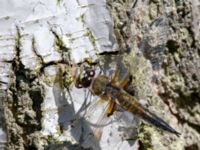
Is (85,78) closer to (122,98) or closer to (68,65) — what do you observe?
(68,65)

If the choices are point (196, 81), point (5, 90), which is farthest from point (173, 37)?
point (5, 90)

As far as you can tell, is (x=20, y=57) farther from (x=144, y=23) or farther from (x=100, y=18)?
(x=144, y=23)

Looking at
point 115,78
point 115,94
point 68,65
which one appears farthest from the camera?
point 115,94

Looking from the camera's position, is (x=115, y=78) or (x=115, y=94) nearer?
(x=115, y=78)

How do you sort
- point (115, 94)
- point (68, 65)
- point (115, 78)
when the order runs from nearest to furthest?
point (68, 65) → point (115, 78) → point (115, 94)

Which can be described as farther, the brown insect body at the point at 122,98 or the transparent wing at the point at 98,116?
the brown insect body at the point at 122,98

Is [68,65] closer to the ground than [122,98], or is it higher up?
higher up

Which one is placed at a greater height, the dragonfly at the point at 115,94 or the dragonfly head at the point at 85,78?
the dragonfly head at the point at 85,78

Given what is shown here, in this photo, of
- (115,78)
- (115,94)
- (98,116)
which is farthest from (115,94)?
(98,116)
